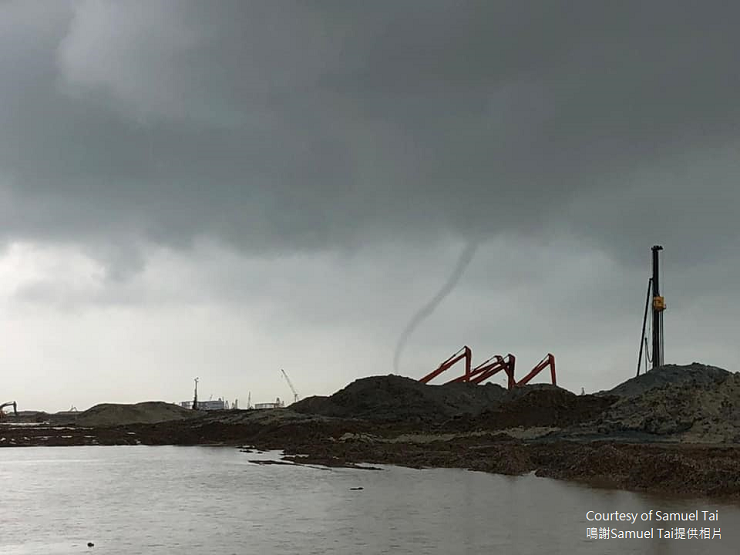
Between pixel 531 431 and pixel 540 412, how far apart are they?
4.63m

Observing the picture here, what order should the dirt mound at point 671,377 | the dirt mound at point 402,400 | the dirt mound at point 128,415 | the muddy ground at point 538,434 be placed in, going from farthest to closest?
the dirt mound at point 128,415, the dirt mound at point 402,400, the dirt mound at point 671,377, the muddy ground at point 538,434

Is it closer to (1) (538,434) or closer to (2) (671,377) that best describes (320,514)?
(1) (538,434)

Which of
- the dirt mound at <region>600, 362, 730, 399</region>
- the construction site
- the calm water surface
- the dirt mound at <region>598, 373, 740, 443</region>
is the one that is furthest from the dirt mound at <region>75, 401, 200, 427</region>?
the calm water surface

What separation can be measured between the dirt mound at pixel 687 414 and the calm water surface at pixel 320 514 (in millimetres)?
14927

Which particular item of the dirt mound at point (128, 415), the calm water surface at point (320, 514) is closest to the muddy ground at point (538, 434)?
the calm water surface at point (320, 514)

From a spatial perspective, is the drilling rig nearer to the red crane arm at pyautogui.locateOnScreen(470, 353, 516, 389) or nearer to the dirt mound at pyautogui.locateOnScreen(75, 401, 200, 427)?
Answer: the red crane arm at pyautogui.locateOnScreen(470, 353, 516, 389)

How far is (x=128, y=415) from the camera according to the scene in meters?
99.5

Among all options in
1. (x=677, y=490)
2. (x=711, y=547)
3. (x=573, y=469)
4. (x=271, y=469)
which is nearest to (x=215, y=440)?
(x=271, y=469)

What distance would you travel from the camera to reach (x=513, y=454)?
98.1ft

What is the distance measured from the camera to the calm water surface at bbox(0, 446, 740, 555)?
14219 millimetres

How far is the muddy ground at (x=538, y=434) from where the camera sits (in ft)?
80.6

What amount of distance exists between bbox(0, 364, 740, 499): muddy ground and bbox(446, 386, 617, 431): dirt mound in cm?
8

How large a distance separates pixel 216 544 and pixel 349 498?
7.11 m

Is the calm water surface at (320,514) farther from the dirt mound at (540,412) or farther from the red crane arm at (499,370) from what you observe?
the red crane arm at (499,370)
